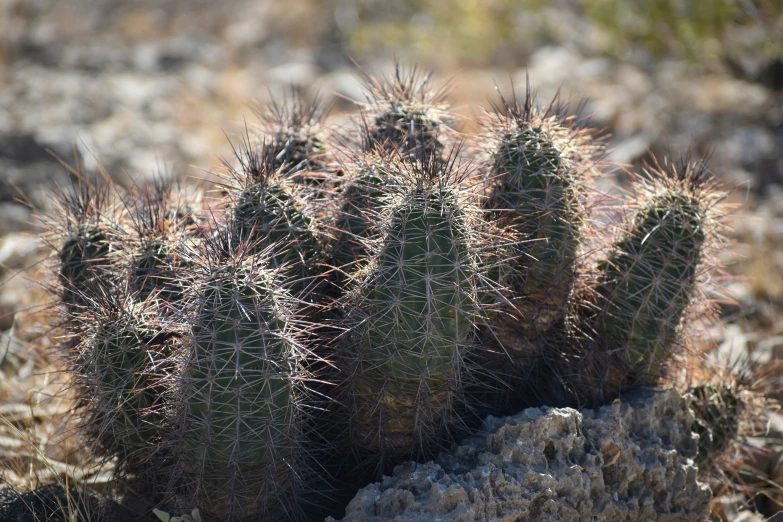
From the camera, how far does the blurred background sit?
5516 mm

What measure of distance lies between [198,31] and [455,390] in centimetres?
1384

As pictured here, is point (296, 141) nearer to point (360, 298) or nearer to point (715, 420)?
point (360, 298)

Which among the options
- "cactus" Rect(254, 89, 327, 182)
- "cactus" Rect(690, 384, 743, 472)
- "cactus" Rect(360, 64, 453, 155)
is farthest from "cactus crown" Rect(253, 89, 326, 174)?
"cactus" Rect(690, 384, 743, 472)

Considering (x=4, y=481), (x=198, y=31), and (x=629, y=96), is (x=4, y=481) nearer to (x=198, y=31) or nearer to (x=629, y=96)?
(x=629, y=96)

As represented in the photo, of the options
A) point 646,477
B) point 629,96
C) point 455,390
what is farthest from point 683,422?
point 629,96

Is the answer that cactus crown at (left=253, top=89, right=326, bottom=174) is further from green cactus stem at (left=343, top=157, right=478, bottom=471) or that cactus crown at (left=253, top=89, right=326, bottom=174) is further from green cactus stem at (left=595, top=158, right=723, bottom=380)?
green cactus stem at (left=595, top=158, right=723, bottom=380)

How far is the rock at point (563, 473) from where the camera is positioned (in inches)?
110

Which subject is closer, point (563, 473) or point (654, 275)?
point (563, 473)

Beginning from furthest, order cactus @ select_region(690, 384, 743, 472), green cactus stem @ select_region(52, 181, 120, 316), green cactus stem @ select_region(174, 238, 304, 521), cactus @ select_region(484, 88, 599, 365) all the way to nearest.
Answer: cactus @ select_region(690, 384, 743, 472), green cactus stem @ select_region(52, 181, 120, 316), cactus @ select_region(484, 88, 599, 365), green cactus stem @ select_region(174, 238, 304, 521)

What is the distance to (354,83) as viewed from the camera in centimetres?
1043

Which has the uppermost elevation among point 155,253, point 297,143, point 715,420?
point 297,143

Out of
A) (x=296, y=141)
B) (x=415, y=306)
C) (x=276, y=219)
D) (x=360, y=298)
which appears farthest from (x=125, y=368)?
(x=296, y=141)

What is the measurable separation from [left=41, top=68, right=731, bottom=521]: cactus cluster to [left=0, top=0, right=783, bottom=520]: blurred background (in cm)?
95

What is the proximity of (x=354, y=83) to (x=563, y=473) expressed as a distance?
8.24 m
